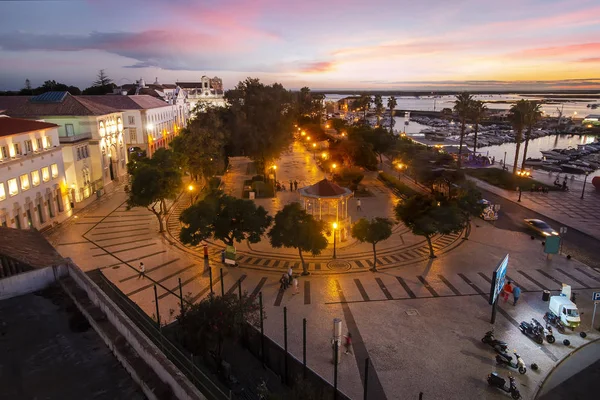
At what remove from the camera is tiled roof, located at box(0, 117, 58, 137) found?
3408 cm

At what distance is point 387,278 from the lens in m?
27.0

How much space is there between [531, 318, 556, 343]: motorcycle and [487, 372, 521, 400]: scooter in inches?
182

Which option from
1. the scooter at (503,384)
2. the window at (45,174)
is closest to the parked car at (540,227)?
the scooter at (503,384)

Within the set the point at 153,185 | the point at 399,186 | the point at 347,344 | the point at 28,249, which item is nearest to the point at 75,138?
the point at 153,185

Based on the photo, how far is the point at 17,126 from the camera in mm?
35812

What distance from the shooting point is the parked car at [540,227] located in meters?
34.7

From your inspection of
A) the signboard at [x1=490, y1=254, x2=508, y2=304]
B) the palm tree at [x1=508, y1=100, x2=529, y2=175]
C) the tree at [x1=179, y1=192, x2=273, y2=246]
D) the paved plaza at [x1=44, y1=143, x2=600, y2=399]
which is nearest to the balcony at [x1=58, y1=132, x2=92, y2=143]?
the paved plaza at [x1=44, y1=143, x2=600, y2=399]

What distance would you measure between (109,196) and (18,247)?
118 feet

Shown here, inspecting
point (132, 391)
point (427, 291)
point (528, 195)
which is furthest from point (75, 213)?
point (528, 195)

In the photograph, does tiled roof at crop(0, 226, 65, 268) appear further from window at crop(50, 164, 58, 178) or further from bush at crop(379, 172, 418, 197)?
bush at crop(379, 172, 418, 197)

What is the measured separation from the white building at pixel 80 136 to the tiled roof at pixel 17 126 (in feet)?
22.3

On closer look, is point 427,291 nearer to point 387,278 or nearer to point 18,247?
point 387,278

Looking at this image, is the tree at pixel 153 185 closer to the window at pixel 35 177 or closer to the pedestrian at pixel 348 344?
the window at pixel 35 177

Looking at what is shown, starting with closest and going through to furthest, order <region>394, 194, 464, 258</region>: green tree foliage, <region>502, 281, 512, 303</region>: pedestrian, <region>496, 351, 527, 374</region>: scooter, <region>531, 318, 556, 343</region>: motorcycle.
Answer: <region>496, 351, 527, 374</region>: scooter → <region>531, 318, 556, 343</region>: motorcycle → <region>502, 281, 512, 303</region>: pedestrian → <region>394, 194, 464, 258</region>: green tree foliage
